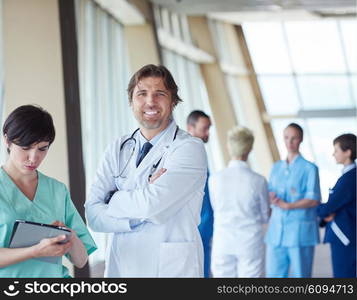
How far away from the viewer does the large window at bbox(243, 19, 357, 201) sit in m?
4.17

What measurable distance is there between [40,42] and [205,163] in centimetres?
84

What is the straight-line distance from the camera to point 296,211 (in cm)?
361

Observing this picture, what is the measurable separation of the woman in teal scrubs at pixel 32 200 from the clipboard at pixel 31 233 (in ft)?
0.06

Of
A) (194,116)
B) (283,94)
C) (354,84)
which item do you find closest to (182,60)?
(194,116)

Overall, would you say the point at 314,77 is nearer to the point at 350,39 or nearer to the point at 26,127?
the point at 350,39

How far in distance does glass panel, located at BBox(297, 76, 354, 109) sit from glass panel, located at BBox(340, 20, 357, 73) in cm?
104

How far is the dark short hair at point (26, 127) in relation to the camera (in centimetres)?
145

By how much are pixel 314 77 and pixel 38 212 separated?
7832 mm

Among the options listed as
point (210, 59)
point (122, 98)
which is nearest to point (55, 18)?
point (122, 98)

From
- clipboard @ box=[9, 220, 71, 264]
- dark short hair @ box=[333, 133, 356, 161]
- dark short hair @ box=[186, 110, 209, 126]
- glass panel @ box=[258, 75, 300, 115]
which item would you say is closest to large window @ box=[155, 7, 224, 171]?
dark short hair @ box=[186, 110, 209, 126]

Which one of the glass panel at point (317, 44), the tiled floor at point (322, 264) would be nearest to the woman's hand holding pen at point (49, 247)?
the tiled floor at point (322, 264)

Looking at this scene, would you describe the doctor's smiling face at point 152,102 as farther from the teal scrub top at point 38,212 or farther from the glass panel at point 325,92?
the glass panel at point 325,92

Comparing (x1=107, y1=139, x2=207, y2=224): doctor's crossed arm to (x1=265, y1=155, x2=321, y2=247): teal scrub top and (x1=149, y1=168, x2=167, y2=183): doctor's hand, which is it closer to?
(x1=149, y1=168, x2=167, y2=183): doctor's hand

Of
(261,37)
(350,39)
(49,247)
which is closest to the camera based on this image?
(49,247)
